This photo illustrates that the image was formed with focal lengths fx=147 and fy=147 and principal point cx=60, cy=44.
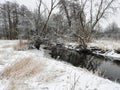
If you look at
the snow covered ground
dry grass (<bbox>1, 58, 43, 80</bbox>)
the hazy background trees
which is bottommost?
the snow covered ground

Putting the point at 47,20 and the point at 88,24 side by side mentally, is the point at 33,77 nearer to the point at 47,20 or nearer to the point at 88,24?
the point at 47,20

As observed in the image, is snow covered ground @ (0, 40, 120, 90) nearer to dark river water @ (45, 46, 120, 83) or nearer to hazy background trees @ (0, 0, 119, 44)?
dark river water @ (45, 46, 120, 83)

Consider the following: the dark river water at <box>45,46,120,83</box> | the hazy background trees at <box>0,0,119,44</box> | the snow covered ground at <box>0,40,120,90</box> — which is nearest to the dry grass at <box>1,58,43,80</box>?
the snow covered ground at <box>0,40,120,90</box>

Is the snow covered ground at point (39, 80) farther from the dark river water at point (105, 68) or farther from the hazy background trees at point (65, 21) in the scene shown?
the hazy background trees at point (65, 21)

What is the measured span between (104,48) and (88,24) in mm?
4523

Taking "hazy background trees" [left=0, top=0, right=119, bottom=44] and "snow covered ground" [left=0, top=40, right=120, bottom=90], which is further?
"hazy background trees" [left=0, top=0, right=119, bottom=44]

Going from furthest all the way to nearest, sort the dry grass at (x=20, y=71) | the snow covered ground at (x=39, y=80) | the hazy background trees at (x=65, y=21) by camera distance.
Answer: the hazy background trees at (x=65, y=21) < the dry grass at (x=20, y=71) < the snow covered ground at (x=39, y=80)

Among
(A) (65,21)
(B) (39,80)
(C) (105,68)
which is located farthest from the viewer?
(A) (65,21)

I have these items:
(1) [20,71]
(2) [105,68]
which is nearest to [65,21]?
(2) [105,68]

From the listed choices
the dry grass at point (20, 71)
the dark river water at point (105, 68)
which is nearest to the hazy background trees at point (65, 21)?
the dark river water at point (105, 68)

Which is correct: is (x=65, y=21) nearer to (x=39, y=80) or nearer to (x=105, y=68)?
(x=105, y=68)

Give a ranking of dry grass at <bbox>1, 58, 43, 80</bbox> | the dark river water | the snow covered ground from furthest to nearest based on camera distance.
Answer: the dark river water, dry grass at <bbox>1, 58, 43, 80</bbox>, the snow covered ground

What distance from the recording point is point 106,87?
11.6 ft

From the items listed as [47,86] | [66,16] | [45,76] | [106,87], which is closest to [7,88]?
[47,86]
